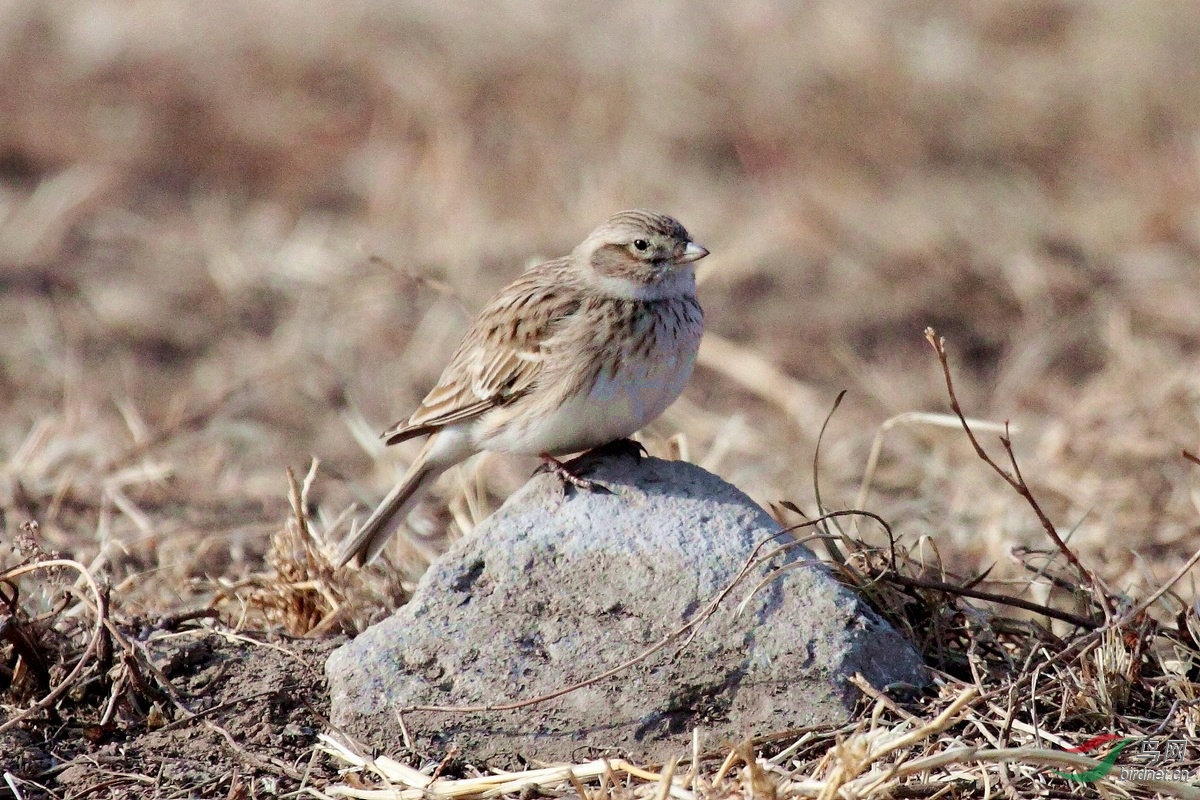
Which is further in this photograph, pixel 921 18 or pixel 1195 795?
pixel 921 18

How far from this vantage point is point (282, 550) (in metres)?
4.82

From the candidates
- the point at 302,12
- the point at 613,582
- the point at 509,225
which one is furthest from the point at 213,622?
the point at 302,12

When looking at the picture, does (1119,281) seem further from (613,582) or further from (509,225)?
(613,582)

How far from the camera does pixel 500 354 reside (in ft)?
16.0

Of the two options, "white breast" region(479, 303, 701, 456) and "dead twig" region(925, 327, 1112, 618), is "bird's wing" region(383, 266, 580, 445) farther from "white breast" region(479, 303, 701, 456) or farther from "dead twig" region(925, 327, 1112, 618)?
"dead twig" region(925, 327, 1112, 618)

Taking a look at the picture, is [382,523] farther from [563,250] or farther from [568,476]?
[563,250]

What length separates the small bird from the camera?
4629 millimetres

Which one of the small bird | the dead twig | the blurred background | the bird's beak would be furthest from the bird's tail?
the dead twig

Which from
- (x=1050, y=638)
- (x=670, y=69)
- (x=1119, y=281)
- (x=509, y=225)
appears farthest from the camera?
(x=670, y=69)

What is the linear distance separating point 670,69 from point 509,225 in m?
2.77

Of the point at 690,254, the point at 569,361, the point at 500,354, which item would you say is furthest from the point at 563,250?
the point at 569,361

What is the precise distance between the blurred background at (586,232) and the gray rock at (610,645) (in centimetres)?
104

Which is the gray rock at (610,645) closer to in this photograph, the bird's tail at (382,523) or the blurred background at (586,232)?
the bird's tail at (382,523)

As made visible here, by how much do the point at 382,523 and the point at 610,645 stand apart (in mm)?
1124
